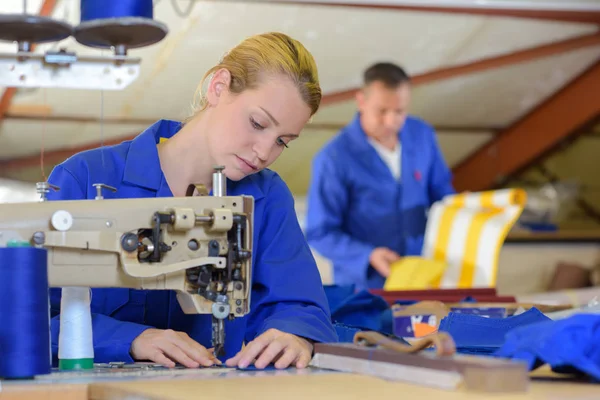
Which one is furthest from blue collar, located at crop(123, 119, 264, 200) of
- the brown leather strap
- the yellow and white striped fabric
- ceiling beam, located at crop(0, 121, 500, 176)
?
ceiling beam, located at crop(0, 121, 500, 176)

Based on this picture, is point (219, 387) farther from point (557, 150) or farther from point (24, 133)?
point (557, 150)

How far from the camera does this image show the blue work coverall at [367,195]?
3904mm

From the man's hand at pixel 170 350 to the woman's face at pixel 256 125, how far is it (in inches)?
14.5

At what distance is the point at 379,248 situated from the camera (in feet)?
12.2

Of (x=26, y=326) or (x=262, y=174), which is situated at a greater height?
(x=262, y=174)

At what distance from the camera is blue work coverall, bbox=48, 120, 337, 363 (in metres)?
1.81

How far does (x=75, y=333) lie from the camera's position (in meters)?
1.51

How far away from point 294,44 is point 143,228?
1.82ft

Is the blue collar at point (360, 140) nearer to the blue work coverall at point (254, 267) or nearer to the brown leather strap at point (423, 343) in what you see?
the blue work coverall at point (254, 267)

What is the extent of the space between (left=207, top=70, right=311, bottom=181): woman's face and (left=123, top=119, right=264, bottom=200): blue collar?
92 millimetres

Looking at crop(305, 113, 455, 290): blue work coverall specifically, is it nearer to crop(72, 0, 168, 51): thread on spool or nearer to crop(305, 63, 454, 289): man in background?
crop(305, 63, 454, 289): man in background

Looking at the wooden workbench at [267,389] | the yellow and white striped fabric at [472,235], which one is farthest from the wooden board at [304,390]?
the yellow and white striped fabric at [472,235]

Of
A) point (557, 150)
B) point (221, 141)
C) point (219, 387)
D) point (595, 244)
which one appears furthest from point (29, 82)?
point (557, 150)

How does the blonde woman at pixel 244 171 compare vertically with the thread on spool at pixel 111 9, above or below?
below
